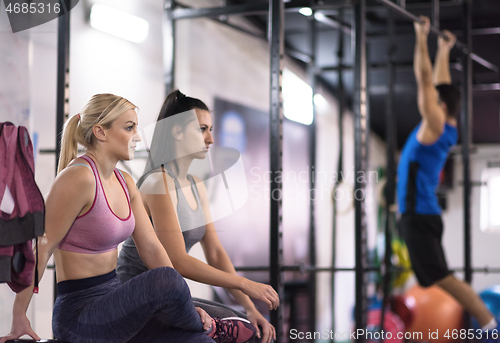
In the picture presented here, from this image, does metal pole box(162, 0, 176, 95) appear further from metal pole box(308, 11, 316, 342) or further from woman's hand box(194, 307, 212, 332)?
woman's hand box(194, 307, 212, 332)

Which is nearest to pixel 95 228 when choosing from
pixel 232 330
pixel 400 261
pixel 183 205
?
pixel 183 205

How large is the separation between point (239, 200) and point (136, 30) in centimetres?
103

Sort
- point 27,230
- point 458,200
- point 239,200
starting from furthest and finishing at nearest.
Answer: point 458,200
point 239,200
point 27,230

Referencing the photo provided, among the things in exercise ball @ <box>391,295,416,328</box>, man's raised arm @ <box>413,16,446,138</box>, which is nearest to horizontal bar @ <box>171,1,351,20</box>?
man's raised arm @ <box>413,16,446,138</box>

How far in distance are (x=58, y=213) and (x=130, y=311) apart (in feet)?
1.02

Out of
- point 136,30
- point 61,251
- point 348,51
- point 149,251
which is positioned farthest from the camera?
point 348,51

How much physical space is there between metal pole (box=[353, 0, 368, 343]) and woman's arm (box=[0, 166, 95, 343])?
138cm

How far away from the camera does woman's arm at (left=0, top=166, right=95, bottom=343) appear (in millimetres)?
1272

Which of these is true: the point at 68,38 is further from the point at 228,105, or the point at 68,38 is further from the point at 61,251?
the point at 228,105

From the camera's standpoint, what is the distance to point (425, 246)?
2.96m

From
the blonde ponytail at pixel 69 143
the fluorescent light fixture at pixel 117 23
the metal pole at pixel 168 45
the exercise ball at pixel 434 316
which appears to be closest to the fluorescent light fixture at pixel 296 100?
the metal pole at pixel 168 45

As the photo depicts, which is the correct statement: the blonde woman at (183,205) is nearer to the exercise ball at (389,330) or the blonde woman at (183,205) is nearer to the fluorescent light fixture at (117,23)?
the fluorescent light fixture at (117,23)

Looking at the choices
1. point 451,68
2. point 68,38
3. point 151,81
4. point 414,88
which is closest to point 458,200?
point 414,88

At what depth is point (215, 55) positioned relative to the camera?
130 inches
